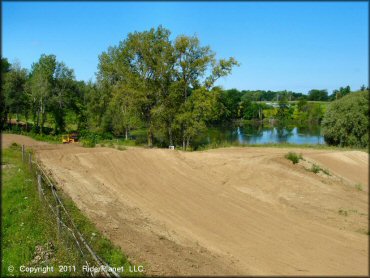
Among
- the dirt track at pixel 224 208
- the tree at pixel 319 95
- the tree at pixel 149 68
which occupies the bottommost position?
the dirt track at pixel 224 208

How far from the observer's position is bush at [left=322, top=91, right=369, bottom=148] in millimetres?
40156

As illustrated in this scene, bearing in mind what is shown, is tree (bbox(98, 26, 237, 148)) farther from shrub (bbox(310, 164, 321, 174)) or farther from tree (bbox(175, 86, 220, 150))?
shrub (bbox(310, 164, 321, 174))

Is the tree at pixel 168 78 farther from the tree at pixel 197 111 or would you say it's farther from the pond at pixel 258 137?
the pond at pixel 258 137

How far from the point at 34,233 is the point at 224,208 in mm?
6709

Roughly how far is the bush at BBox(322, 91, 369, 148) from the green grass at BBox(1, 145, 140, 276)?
110 feet

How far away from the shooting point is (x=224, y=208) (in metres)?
14.5

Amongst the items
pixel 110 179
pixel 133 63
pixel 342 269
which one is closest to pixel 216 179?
pixel 110 179

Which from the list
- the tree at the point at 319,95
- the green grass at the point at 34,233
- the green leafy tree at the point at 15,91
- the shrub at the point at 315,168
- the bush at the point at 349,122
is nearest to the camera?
the green grass at the point at 34,233

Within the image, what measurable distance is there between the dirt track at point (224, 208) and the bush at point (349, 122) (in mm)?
18241

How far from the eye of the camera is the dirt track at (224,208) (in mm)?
Result: 9914

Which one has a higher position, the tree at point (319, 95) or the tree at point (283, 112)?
the tree at point (319, 95)

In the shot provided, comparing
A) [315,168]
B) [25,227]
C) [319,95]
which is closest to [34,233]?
[25,227]

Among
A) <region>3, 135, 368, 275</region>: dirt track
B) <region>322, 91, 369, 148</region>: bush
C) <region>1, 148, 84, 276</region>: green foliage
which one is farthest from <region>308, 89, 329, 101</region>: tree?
<region>1, 148, 84, 276</region>: green foliage

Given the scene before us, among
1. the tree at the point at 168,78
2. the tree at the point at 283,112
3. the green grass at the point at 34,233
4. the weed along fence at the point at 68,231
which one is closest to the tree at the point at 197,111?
the tree at the point at 168,78
